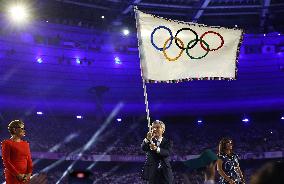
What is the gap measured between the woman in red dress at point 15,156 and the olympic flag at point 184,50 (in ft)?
7.45

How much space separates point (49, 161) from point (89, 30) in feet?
33.3

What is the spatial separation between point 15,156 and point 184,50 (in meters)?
3.63

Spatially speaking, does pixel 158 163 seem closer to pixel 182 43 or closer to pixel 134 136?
pixel 182 43

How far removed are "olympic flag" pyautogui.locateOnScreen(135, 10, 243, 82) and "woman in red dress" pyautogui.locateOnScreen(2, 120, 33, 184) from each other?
7.45ft

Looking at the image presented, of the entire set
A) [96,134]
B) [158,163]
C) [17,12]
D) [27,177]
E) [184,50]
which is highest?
[17,12]

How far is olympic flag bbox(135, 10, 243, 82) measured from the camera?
704 centimetres

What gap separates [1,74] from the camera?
25.0m

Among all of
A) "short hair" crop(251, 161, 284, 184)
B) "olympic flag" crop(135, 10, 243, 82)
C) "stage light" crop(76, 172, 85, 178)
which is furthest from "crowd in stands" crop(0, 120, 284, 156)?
"short hair" crop(251, 161, 284, 184)

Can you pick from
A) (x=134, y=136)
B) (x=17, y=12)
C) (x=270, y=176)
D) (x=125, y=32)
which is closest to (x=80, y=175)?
(x=270, y=176)

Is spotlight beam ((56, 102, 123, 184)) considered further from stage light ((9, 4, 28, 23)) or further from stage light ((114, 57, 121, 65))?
stage light ((9, 4, 28, 23))

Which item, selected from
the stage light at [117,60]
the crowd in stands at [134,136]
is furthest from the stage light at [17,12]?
the crowd in stands at [134,136]

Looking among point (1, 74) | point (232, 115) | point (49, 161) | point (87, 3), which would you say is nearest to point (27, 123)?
point (49, 161)

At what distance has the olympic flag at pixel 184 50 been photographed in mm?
7043

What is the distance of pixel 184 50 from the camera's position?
→ 295 inches
